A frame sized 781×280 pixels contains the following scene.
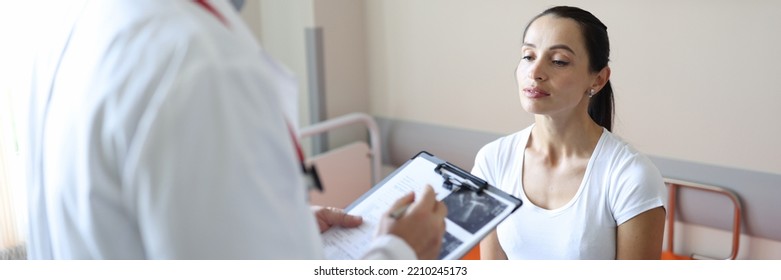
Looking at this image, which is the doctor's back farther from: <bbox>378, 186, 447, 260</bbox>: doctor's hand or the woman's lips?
the woman's lips

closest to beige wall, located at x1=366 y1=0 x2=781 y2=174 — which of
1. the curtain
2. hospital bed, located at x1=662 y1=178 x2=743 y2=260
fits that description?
hospital bed, located at x1=662 y1=178 x2=743 y2=260

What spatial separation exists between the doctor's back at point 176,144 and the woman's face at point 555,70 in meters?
0.83

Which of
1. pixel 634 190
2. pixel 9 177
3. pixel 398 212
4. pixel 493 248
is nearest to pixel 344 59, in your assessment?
pixel 9 177

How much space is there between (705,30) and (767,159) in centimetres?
42

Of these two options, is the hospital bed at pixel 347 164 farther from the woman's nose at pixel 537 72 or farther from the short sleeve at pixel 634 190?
the short sleeve at pixel 634 190

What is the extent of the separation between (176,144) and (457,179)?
657 mm

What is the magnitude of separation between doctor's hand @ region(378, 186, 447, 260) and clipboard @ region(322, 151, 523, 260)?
3.4 inches

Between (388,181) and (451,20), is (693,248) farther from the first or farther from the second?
(388,181)

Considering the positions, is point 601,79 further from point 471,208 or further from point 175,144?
point 175,144

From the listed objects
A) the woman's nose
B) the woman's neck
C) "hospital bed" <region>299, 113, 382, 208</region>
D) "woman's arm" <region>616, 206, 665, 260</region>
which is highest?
the woman's nose

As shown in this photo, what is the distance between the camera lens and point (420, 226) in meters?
0.98

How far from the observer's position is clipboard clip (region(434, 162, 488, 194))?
123 centimetres
